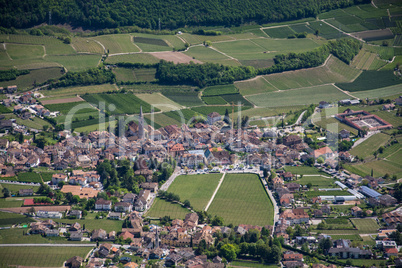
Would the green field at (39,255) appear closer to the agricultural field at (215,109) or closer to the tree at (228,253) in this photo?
the tree at (228,253)

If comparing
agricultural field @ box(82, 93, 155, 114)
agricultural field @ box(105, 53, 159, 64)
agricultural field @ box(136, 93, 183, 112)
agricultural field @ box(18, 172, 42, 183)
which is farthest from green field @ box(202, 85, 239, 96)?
agricultural field @ box(18, 172, 42, 183)

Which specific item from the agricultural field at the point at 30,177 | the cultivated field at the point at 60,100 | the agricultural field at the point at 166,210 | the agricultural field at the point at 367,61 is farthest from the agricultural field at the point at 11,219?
the agricultural field at the point at 367,61

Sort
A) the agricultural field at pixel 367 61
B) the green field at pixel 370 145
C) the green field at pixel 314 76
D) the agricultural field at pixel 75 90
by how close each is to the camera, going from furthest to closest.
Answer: the agricultural field at pixel 367 61 < the green field at pixel 314 76 < the agricultural field at pixel 75 90 < the green field at pixel 370 145

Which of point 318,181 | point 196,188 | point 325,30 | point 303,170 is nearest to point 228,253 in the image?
point 196,188

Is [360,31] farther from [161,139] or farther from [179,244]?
[179,244]

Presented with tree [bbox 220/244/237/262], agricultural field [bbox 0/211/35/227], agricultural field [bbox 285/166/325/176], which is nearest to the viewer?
tree [bbox 220/244/237/262]

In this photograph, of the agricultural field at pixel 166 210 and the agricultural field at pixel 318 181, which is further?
the agricultural field at pixel 318 181

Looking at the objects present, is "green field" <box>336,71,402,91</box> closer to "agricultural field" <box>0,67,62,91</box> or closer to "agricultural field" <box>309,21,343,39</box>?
"agricultural field" <box>309,21,343,39</box>
